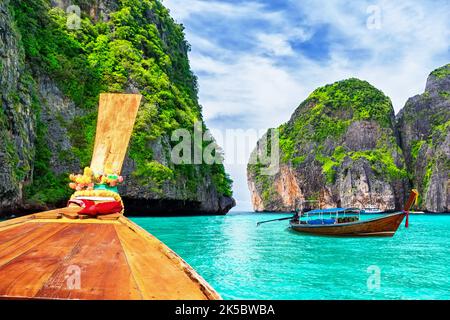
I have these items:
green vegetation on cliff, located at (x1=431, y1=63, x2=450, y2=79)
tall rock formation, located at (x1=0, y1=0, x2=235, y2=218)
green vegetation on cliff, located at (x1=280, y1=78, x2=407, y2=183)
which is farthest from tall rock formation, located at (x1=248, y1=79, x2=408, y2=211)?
tall rock formation, located at (x1=0, y1=0, x2=235, y2=218)

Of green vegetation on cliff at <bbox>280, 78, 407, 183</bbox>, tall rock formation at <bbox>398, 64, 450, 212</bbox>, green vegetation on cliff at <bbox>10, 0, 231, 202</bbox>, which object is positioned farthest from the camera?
green vegetation on cliff at <bbox>280, 78, 407, 183</bbox>

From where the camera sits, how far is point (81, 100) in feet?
99.9

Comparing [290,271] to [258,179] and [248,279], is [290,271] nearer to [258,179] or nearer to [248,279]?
[248,279]

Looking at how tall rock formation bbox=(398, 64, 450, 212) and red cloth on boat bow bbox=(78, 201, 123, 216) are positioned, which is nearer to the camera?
red cloth on boat bow bbox=(78, 201, 123, 216)

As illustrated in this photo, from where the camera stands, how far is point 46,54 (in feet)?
96.5

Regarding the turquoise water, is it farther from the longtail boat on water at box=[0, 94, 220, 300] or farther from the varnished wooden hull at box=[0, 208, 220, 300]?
the varnished wooden hull at box=[0, 208, 220, 300]

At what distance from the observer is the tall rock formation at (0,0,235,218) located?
22047 mm

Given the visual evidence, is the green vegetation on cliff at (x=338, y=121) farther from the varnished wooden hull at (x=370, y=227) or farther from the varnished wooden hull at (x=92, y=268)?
the varnished wooden hull at (x=92, y=268)

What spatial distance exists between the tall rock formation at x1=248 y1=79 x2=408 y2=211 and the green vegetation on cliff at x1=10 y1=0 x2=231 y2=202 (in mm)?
30560

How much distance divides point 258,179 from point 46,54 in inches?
2452

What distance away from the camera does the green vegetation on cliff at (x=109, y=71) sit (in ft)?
92.0

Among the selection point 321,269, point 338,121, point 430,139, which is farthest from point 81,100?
point 430,139

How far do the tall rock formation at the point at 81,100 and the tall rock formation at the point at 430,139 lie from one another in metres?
36.9

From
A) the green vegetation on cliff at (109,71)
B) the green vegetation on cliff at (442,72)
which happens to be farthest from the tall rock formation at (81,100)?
the green vegetation on cliff at (442,72)
